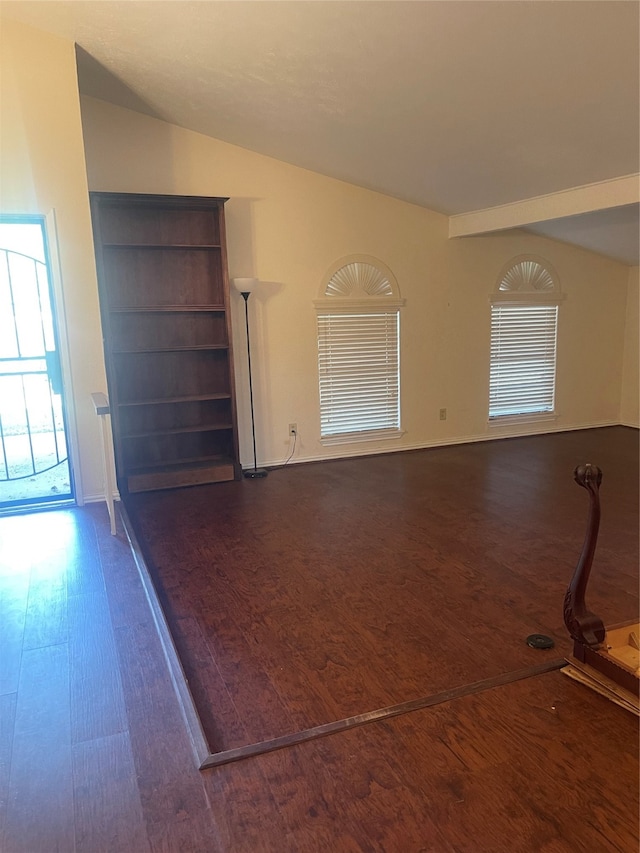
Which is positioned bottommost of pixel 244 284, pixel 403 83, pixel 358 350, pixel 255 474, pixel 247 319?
pixel 255 474

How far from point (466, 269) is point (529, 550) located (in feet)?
11.5

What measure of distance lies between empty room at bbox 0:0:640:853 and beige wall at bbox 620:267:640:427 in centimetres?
5

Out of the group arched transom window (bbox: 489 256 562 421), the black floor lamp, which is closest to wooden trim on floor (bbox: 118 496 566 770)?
the black floor lamp

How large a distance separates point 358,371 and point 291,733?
407 centimetres

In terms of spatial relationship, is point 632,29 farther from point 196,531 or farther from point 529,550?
point 196,531

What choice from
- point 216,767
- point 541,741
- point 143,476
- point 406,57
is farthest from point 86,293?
point 541,741

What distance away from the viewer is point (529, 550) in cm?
341

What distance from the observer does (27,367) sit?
13.8ft

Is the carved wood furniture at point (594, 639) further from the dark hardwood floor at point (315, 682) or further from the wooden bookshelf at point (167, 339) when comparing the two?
the wooden bookshelf at point (167, 339)

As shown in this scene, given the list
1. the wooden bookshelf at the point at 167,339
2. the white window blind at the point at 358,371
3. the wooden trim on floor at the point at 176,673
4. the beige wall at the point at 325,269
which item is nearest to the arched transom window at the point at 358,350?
the white window blind at the point at 358,371

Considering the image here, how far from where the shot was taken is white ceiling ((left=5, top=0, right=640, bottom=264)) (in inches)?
111

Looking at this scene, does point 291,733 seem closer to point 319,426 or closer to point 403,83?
point 403,83

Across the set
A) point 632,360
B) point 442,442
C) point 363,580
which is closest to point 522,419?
point 442,442

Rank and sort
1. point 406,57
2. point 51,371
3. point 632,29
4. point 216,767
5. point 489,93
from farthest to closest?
point 51,371
point 489,93
point 406,57
point 632,29
point 216,767
